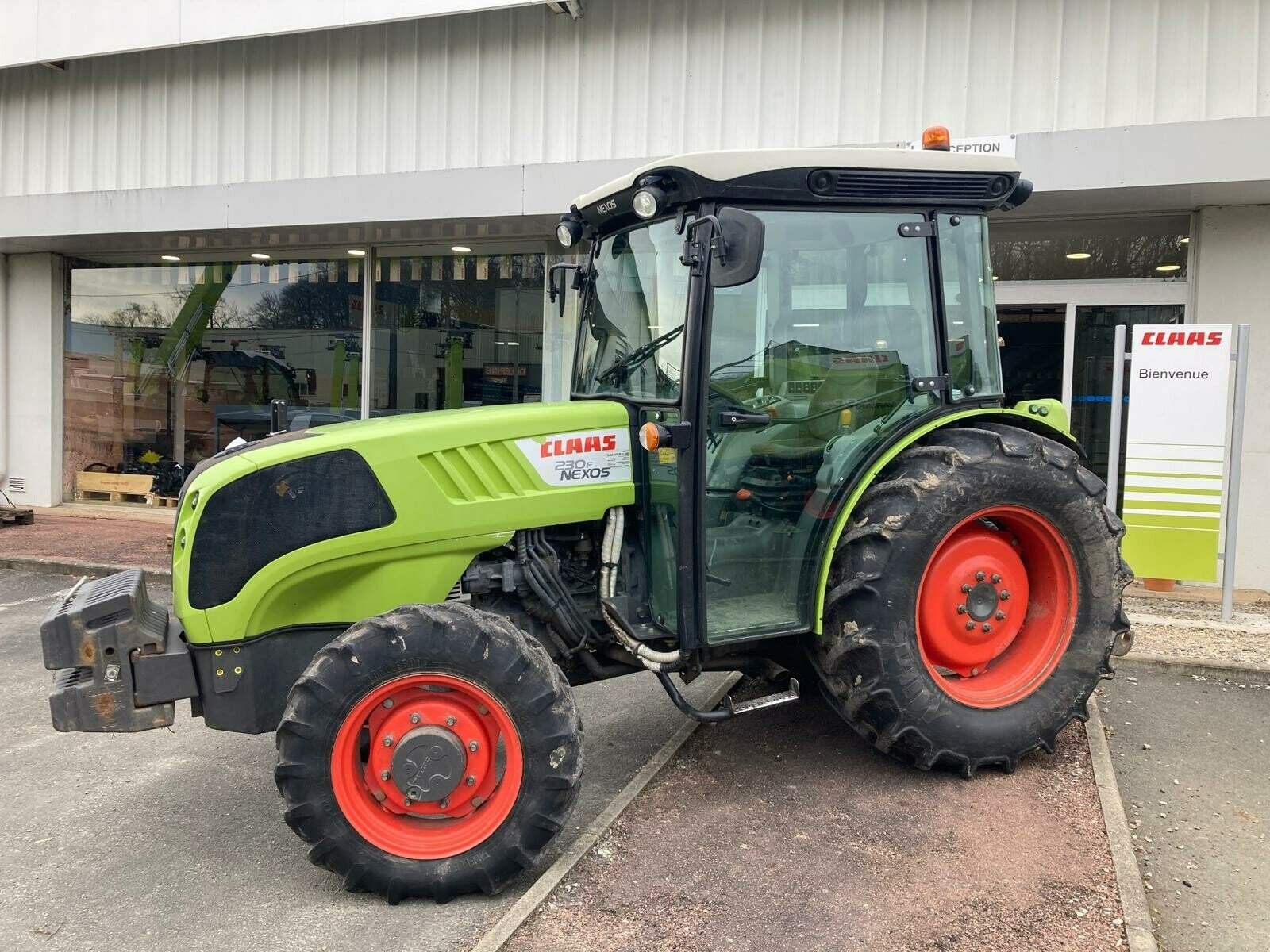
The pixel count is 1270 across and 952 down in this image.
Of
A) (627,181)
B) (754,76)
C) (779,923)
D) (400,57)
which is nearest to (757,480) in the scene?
(627,181)

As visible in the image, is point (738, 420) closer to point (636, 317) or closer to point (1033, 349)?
point (636, 317)

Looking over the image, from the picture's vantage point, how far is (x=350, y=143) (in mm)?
9859

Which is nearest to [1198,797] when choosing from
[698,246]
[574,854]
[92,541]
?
[574,854]

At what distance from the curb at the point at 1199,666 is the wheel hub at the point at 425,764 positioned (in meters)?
4.45

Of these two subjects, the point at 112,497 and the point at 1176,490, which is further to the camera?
the point at 112,497

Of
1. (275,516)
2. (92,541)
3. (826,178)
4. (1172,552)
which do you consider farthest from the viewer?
(92,541)

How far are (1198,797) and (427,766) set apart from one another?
3.33 metres

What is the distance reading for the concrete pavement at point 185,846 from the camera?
3020mm

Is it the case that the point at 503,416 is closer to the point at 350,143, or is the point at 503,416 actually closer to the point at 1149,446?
the point at 1149,446

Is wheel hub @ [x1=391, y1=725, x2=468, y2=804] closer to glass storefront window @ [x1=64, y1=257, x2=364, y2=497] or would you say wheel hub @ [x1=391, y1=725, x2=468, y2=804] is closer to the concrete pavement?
the concrete pavement

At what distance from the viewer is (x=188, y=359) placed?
12734 mm

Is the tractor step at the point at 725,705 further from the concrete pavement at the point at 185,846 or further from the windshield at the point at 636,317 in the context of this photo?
the windshield at the point at 636,317

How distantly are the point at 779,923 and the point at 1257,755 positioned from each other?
2.99m

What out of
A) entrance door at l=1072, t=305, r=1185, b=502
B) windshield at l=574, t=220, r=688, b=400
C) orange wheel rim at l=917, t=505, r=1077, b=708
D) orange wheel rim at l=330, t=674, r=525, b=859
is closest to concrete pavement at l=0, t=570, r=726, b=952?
orange wheel rim at l=330, t=674, r=525, b=859
